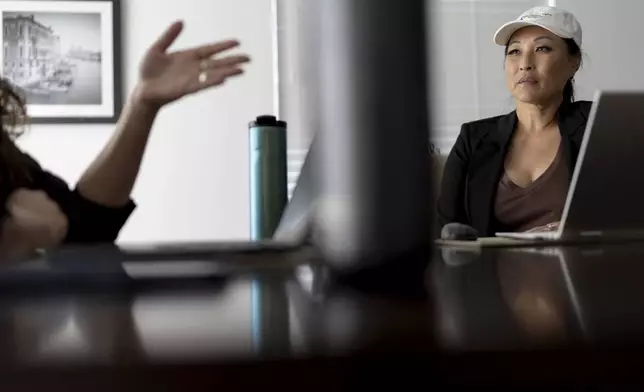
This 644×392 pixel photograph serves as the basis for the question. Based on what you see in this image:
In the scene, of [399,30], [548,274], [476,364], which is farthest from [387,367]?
[548,274]

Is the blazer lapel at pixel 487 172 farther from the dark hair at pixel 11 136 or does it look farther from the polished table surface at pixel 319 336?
the polished table surface at pixel 319 336

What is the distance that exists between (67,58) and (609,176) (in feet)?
8.21

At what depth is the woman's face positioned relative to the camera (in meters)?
1.84

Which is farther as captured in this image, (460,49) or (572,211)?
(460,49)

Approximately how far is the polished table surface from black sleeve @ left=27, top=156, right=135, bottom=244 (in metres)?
0.59

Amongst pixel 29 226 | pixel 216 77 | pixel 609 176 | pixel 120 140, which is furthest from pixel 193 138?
pixel 29 226

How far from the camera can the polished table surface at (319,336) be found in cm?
19

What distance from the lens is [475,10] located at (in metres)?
3.07

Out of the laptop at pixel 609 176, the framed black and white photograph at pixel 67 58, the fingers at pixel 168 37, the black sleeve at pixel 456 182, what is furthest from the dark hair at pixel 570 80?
the framed black and white photograph at pixel 67 58

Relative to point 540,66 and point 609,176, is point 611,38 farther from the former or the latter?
point 609,176

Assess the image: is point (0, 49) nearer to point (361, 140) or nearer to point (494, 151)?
point (494, 151)

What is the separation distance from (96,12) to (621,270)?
108 inches

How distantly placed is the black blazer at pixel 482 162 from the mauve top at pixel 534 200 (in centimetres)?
2

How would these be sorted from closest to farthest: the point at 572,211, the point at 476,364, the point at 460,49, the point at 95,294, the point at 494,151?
the point at 476,364 → the point at 95,294 → the point at 572,211 → the point at 494,151 → the point at 460,49
